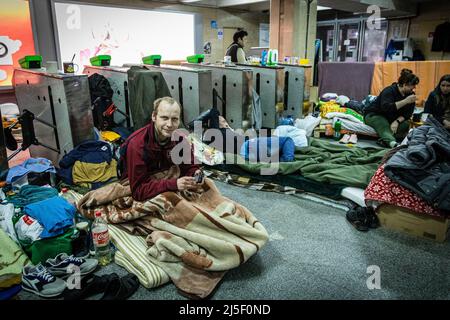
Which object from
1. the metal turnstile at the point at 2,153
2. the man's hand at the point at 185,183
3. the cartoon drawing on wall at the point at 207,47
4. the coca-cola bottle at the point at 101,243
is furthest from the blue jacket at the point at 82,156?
the cartoon drawing on wall at the point at 207,47

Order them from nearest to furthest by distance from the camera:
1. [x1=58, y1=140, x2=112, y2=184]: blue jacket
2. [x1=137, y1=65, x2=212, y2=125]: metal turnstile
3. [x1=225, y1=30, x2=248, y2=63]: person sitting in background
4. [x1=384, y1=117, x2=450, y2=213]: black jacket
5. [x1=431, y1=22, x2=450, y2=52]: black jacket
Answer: [x1=384, y1=117, x2=450, y2=213]: black jacket → [x1=58, y1=140, x2=112, y2=184]: blue jacket → [x1=137, y1=65, x2=212, y2=125]: metal turnstile → [x1=225, y1=30, x2=248, y2=63]: person sitting in background → [x1=431, y1=22, x2=450, y2=52]: black jacket

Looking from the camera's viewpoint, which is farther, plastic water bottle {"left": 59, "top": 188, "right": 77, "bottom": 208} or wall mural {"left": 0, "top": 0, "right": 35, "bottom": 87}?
wall mural {"left": 0, "top": 0, "right": 35, "bottom": 87}

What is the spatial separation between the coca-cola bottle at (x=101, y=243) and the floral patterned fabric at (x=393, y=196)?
1672 millimetres

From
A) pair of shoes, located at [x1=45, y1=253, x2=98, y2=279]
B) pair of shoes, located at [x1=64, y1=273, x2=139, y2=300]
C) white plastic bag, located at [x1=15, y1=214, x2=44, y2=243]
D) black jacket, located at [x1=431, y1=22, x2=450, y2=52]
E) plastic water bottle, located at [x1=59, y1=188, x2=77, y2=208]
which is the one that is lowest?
pair of shoes, located at [x1=64, y1=273, x2=139, y2=300]

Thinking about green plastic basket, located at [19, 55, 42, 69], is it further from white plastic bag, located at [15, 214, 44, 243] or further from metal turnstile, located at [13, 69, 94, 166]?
white plastic bag, located at [15, 214, 44, 243]

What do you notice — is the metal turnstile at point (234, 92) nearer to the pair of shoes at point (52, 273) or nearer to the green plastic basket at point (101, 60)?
the green plastic basket at point (101, 60)

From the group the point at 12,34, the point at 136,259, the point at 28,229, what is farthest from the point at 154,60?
the point at 136,259

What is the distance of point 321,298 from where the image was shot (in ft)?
5.40

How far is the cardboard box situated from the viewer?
209cm

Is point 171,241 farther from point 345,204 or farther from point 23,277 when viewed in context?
point 345,204

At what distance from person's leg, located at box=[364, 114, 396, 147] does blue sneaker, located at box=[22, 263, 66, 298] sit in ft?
11.7

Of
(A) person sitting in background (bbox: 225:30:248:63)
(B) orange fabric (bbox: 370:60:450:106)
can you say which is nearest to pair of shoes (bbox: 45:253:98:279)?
(A) person sitting in background (bbox: 225:30:248:63)
